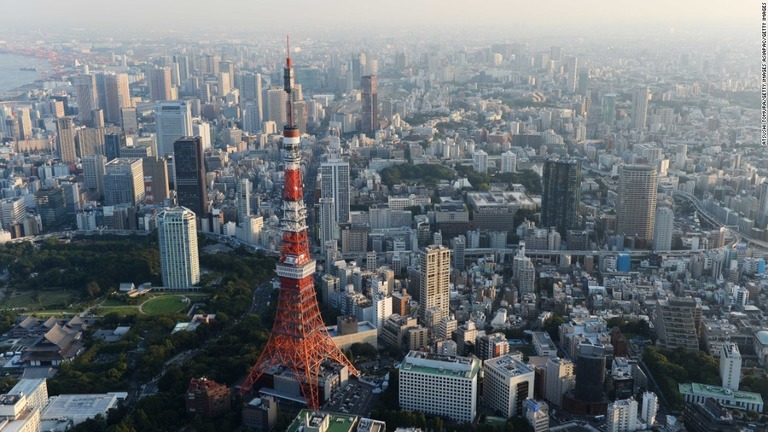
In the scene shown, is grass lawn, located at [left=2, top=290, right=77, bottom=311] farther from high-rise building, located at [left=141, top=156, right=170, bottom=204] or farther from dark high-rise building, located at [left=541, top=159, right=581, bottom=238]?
dark high-rise building, located at [left=541, top=159, right=581, bottom=238]

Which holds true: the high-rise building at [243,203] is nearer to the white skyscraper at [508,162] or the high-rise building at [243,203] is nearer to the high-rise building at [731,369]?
the white skyscraper at [508,162]

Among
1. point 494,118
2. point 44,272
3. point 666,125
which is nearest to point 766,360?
point 44,272

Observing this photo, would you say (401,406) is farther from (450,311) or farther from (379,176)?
(379,176)

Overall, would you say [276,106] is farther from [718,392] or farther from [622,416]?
[622,416]

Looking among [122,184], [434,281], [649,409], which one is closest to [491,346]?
[434,281]

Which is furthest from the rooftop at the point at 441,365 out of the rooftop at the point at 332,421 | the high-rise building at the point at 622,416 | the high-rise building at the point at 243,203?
the high-rise building at the point at 243,203
